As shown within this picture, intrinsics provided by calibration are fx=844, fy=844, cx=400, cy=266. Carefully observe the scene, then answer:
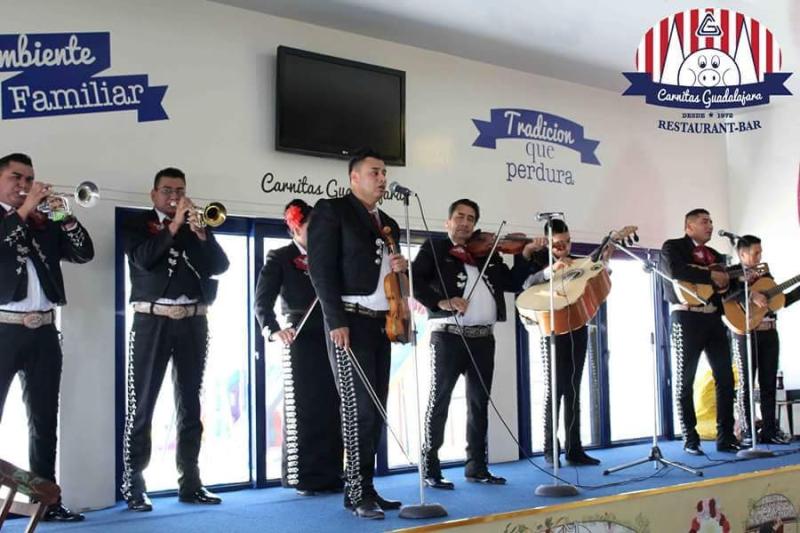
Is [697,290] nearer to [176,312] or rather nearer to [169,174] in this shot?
[176,312]

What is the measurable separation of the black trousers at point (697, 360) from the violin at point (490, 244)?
1.79m

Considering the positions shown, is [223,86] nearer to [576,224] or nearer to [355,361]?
[355,361]

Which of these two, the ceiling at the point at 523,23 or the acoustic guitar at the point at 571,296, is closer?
the acoustic guitar at the point at 571,296

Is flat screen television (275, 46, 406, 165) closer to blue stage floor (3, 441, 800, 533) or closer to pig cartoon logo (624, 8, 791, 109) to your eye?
pig cartoon logo (624, 8, 791, 109)

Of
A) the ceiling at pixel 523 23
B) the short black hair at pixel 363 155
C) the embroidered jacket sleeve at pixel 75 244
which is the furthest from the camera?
the ceiling at pixel 523 23

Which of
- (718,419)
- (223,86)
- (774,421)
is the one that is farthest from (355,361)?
(774,421)

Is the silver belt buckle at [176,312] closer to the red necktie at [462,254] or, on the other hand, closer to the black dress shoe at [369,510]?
the black dress shoe at [369,510]

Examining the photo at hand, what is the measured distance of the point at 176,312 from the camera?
511 cm

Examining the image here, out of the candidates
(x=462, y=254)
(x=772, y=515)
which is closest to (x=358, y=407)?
(x=462, y=254)

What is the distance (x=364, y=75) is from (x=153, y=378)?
2.87 meters

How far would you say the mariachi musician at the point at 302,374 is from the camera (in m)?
5.40

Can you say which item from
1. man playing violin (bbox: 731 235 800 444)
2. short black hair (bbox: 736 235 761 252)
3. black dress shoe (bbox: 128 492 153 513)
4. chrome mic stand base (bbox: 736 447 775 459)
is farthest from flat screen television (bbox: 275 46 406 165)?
chrome mic stand base (bbox: 736 447 775 459)

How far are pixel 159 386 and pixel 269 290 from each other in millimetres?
919

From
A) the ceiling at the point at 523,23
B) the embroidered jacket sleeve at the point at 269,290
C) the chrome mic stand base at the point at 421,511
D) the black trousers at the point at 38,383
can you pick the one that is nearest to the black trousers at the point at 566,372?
the embroidered jacket sleeve at the point at 269,290
